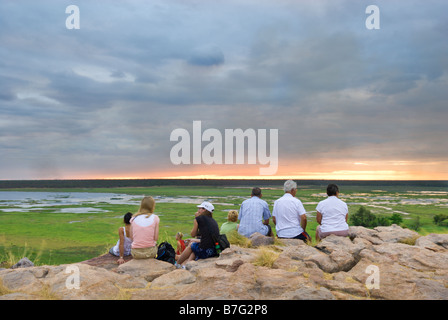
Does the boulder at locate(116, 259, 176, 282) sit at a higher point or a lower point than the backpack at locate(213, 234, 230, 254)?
lower

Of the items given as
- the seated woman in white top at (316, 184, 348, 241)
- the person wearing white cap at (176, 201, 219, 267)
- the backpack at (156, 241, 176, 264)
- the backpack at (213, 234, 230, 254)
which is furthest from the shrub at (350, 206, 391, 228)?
the backpack at (156, 241, 176, 264)

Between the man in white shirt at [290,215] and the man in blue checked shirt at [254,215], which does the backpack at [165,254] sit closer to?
the man in blue checked shirt at [254,215]

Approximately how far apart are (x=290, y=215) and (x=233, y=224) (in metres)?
1.66

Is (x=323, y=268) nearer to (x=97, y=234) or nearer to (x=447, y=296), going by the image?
(x=447, y=296)

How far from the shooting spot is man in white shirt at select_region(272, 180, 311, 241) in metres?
9.66

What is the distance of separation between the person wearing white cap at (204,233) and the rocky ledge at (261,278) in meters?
0.32

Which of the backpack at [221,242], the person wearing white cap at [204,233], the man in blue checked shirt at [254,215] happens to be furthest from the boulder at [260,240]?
the person wearing white cap at [204,233]

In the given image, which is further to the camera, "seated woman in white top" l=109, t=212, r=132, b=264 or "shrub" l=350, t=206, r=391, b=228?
"shrub" l=350, t=206, r=391, b=228

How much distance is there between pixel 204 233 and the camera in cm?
823

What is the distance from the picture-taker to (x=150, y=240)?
297 inches

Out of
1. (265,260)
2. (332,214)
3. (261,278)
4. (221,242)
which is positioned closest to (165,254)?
(221,242)

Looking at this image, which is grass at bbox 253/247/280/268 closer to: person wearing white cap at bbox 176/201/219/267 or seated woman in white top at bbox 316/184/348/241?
person wearing white cap at bbox 176/201/219/267

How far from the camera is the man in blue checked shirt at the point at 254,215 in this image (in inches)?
404

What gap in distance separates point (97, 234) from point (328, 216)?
1983 centimetres
